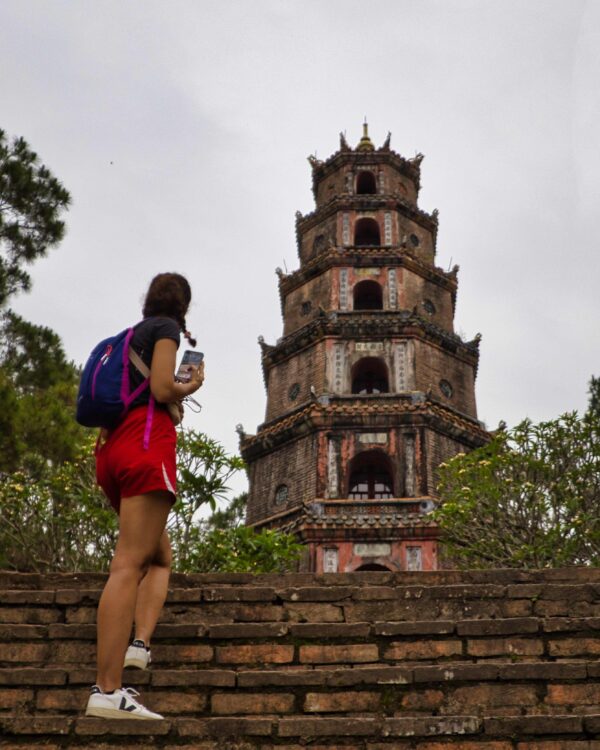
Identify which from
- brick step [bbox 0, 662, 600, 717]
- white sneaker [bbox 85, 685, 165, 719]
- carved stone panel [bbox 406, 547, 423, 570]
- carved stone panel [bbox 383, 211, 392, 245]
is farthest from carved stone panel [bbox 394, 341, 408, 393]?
white sneaker [bbox 85, 685, 165, 719]

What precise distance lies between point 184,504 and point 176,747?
11.1 meters

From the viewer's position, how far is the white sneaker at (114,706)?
370cm

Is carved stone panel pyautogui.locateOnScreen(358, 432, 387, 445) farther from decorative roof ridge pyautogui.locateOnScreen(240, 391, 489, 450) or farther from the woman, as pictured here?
the woman

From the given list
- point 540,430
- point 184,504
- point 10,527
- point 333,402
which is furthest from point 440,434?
point 10,527

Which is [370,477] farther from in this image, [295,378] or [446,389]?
[295,378]

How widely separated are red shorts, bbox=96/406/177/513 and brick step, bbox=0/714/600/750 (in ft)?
3.23

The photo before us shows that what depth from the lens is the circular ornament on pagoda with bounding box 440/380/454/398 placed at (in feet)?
73.7

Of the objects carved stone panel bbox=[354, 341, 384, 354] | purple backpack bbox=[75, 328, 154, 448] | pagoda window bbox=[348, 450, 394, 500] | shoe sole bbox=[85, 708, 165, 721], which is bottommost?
shoe sole bbox=[85, 708, 165, 721]

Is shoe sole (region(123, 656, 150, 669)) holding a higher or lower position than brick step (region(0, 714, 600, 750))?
higher

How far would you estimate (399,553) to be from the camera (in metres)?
19.1

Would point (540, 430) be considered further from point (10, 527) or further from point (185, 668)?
point (185, 668)

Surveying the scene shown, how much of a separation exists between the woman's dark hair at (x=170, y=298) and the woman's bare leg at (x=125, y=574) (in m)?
0.89

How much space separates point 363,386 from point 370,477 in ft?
8.88

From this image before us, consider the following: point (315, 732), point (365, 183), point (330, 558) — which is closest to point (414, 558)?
point (330, 558)
